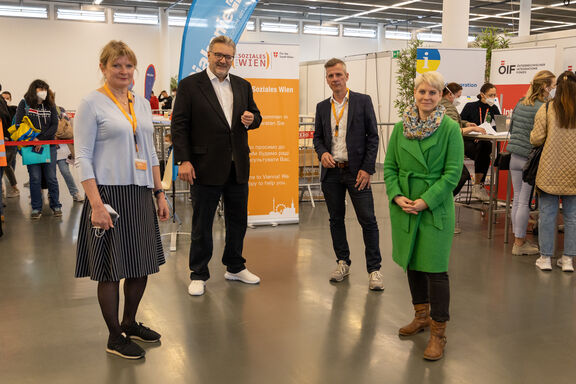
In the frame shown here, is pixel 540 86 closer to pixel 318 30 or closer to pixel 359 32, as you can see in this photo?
pixel 318 30

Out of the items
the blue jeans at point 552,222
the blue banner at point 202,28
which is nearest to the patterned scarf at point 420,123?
the blue jeans at point 552,222

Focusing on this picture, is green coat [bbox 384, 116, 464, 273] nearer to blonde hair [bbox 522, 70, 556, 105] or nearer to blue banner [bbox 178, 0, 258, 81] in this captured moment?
blonde hair [bbox 522, 70, 556, 105]

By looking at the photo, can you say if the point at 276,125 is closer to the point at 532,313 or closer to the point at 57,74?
the point at 532,313

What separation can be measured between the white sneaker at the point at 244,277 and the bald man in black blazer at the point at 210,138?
1.03 feet

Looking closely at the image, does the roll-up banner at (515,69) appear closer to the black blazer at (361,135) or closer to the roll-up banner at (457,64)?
the roll-up banner at (457,64)

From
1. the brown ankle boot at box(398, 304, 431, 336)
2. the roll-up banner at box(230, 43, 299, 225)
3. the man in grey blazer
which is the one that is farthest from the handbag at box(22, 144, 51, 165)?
the brown ankle boot at box(398, 304, 431, 336)

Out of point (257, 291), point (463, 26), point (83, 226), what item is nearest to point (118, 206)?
point (83, 226)

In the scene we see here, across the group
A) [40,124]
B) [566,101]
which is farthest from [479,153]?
[40,124]

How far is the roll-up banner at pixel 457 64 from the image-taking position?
7219 millimetres

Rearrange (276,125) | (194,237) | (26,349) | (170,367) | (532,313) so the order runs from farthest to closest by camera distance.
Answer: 1. (276,125)
2. (194,237)
3. (532,313)
4. (26,349)
5. (170,367)

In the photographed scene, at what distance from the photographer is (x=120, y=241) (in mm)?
2607

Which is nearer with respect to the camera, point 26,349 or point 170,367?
point 170,367

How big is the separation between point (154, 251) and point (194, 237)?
946 mm

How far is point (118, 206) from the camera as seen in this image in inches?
102
